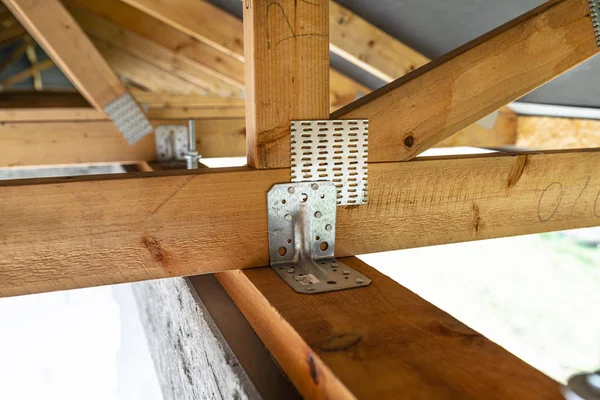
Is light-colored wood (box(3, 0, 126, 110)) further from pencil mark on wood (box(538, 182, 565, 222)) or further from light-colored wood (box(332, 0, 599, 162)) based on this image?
pencil mark on wood (box(538, 182, 565, 222))

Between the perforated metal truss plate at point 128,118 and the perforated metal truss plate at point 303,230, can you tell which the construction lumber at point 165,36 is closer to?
the perforated metal truss plate at point 128,118

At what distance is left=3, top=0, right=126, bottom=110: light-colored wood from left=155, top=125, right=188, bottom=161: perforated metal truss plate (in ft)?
1.00

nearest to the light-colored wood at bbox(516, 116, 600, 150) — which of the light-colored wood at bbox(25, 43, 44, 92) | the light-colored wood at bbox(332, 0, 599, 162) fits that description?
the light-colored wood at bbox(332, 0, 599, 162)

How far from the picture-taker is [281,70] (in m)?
1.09

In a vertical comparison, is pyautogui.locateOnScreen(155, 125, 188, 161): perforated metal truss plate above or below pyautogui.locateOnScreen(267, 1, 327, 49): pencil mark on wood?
below

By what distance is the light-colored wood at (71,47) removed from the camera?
2076 millimetres

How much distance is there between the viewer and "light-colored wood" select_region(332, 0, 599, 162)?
1.20 metres

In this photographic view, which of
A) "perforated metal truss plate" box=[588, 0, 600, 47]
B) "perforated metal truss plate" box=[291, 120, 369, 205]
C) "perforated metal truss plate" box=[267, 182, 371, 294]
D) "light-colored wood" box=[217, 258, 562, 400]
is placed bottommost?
"light-colored wood" box=[217, 258, 562, 400]

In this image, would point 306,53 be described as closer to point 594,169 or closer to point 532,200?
point 532,200

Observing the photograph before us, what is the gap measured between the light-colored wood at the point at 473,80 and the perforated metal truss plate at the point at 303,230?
0.16 meters

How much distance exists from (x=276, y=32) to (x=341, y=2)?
1.75 metres

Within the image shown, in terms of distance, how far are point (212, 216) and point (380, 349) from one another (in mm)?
442

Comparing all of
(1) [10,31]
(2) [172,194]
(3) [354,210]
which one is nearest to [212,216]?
(2) [172,194]

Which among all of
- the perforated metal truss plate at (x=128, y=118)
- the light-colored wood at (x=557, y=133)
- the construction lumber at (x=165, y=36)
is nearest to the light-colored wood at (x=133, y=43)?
the construction lumber at (x=165, y=36)
